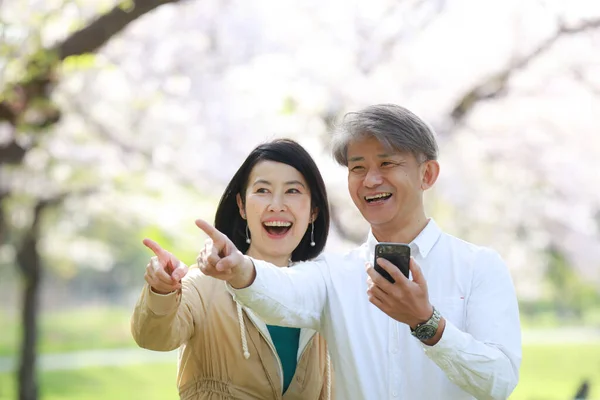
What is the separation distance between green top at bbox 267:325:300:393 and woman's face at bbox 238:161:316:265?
26cm

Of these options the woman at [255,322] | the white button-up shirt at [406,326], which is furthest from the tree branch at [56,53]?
the white button-up shirt at [406,326]

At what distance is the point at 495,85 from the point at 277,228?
4.54m

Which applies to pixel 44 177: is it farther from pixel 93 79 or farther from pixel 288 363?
pixel 288 363

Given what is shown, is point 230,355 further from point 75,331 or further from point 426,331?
point 75,331

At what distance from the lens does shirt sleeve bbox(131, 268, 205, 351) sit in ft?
7.64

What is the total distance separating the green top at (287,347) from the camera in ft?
8.76

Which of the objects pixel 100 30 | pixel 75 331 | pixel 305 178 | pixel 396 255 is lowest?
pixel 75 331

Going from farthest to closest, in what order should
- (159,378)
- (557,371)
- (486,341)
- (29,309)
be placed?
(159,378) < (557,371) < (29,309) < (486,341)

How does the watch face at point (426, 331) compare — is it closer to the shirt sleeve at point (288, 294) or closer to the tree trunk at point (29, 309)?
the shirt sleeve at point (288, 294)

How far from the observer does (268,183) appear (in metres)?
2.80

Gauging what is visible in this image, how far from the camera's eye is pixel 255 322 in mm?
Answer: 2688

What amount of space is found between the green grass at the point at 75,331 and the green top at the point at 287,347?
24.1 m

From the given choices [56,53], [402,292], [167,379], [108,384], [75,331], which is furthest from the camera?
[75,331]

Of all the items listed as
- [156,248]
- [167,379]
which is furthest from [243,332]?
[167,379]
